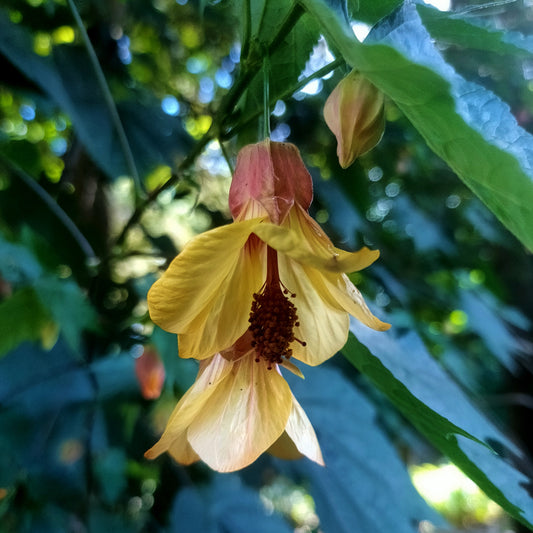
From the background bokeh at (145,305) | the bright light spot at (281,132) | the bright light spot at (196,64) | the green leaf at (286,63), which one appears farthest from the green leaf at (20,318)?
the bright light spot at (196,64)

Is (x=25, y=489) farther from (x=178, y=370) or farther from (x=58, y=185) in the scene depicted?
(x=58, y=185)

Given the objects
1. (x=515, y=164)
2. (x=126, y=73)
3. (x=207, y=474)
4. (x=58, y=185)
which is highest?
(x=515, y=164)

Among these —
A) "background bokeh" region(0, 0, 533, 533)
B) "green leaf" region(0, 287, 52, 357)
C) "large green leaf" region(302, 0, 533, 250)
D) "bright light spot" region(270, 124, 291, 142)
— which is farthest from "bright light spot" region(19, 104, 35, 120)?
"large green leaf" region(302, 0, 533, 250)

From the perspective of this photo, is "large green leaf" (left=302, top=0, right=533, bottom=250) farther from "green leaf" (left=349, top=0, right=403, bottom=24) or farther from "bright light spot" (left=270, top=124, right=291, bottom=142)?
"bright light spot" (left=270, top=124, right=291, bottom=142)

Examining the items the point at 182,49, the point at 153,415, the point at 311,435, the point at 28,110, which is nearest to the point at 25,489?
the point at 153,415

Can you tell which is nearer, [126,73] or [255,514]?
[255,514]

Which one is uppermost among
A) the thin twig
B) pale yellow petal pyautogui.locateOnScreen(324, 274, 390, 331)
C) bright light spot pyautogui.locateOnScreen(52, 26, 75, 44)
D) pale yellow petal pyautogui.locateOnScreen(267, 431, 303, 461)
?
the thin twig

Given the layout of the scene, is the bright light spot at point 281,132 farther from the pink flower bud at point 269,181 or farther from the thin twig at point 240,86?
the pink flower bud at point 269,181
